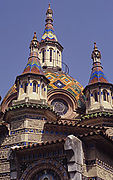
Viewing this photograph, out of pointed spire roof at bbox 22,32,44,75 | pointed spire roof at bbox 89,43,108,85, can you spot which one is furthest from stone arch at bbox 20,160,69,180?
pointed spire roof at bbox 89,43,108,85

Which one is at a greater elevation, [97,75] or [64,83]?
[64,83]

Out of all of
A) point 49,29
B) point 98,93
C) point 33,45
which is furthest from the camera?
point 49,29

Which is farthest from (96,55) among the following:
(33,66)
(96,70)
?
(33,66)

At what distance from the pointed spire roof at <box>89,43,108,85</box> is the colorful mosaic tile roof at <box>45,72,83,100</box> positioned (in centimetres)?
220

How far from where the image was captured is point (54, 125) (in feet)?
54.5

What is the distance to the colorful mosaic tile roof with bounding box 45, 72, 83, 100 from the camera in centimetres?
2291

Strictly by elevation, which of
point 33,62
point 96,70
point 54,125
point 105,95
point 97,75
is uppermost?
point 96,70

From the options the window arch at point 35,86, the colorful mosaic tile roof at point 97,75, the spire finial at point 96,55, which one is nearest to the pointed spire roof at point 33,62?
the window arch at point 35,86

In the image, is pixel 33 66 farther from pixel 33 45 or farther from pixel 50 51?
pixel 50 51

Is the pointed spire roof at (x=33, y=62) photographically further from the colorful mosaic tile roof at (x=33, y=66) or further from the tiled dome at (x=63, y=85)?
the tiled dome at (x=63, y=85)

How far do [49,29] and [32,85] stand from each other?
42.8 feet

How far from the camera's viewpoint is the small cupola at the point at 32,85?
1804cm

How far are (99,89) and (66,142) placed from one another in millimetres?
8759

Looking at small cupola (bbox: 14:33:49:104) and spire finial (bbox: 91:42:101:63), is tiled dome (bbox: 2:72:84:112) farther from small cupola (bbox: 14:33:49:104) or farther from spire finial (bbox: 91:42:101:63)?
small cupola (bbox: 14:33:49:104)
